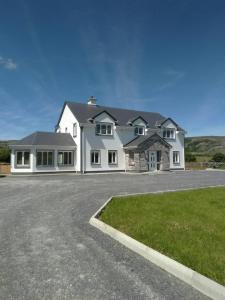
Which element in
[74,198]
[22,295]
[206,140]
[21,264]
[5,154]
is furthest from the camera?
[206,140]

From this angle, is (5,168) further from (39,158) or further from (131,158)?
(131,158)

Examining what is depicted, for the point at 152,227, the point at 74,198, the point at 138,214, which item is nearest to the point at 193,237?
the point at 152,227

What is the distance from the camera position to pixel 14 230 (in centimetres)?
785

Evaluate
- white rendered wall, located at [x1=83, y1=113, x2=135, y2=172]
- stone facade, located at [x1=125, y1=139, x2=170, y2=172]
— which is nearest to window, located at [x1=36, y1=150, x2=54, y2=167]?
white rendered wall, located at [x1=83, y1=113, x2=135, y2=172]

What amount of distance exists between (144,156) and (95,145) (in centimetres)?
665

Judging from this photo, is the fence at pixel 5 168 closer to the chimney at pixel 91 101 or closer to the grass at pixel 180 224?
the chimney at pixel 91 101

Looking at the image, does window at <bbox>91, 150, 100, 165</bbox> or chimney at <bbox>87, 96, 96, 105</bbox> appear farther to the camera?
chimney at <bbox>87, 96, 96, 105</bbox>

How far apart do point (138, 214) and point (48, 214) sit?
341 cm

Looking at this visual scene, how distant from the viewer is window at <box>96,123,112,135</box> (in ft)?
111

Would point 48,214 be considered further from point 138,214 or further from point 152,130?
point 152,130

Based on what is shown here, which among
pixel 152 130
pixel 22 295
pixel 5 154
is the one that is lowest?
pixel 22 295

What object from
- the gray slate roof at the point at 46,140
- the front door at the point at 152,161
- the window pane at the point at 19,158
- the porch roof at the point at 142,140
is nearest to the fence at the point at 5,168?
the window pane at the point at 19,158

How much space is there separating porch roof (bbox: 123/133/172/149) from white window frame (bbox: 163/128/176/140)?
2.95 m

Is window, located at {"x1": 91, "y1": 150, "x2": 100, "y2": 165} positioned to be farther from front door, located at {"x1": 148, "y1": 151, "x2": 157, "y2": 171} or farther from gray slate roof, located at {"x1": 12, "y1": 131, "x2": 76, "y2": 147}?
front door, located at {"x1": 148, "y1": 151, "x2": 157, "y2": 171}
